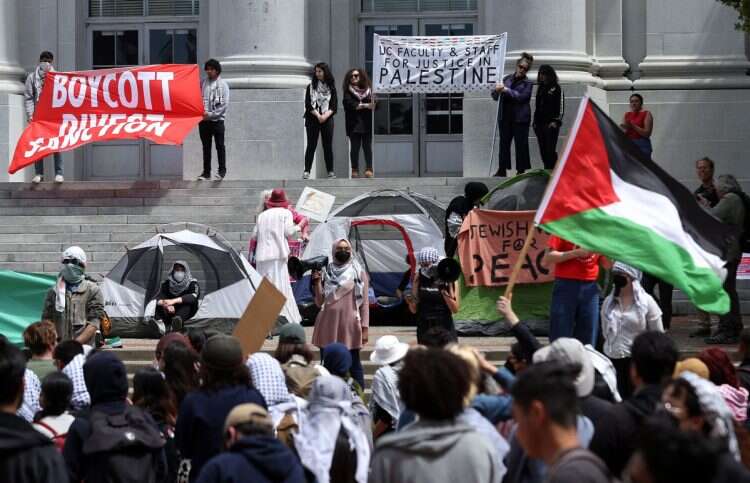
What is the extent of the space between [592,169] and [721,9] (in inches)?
588

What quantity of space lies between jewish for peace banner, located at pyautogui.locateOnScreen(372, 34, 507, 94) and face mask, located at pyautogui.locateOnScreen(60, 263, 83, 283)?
8.52 m

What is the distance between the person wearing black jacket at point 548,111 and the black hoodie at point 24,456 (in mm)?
14798

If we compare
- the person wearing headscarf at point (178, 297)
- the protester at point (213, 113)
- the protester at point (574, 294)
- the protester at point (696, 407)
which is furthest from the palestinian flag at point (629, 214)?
the protester at point (213, 113)

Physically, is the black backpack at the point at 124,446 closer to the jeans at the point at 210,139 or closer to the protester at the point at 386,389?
the protester at the point at 386,389

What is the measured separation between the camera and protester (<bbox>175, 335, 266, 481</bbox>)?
842 cm

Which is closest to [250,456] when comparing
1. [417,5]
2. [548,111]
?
[548,111]

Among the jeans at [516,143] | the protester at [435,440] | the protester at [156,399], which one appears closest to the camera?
the protester at [435,440]

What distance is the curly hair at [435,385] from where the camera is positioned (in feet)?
21.7

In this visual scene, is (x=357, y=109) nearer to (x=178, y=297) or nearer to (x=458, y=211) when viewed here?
(x=458, y=211)

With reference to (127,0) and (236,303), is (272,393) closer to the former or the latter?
(236,303)

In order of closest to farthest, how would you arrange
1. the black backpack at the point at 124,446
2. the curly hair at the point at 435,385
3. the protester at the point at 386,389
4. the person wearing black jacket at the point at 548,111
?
the curly hair at the point at 435,385 → the black backpack at the point at 124,446 → the protester at the point at 386,389 → the person wearing black jacket at the point at 548,111

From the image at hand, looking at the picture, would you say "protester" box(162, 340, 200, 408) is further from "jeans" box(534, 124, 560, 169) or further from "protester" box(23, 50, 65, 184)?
"protester" box(23, 50, 65, 184)

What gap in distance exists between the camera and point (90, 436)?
8227 millimetres

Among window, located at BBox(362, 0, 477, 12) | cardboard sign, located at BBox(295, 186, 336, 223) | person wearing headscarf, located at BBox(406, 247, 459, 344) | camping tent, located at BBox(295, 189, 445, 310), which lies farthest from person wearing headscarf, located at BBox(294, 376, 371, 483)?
window, located at BBox(362, 0, 477, 12)
